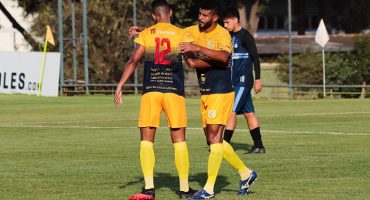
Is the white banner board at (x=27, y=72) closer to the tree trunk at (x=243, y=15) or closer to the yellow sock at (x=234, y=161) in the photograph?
the tree trunk at (x=243, y=15)

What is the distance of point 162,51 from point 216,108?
891 mm

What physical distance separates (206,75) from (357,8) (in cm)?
4630

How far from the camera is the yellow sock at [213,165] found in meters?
12.2

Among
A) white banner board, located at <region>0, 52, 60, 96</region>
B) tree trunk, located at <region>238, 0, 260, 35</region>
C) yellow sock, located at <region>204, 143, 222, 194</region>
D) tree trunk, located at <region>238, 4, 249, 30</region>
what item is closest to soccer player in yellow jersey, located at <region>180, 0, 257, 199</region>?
yellow sock, located at <region>204, 143, 222, 194</region>

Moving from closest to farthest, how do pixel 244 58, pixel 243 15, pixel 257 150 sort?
pixel 244 58 → pixel 257 150 → pixel 243 15

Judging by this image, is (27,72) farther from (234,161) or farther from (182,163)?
(182,163)

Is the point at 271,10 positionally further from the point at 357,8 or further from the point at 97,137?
the point at 97,137

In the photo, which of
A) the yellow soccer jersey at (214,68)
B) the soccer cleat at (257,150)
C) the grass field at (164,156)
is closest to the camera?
the yellow soccer jersey at (214,68)

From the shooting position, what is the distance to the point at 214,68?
12602 mm

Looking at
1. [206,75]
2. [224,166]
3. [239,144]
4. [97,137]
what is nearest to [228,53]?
[206,75]

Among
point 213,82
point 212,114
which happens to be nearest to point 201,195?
point 212,114

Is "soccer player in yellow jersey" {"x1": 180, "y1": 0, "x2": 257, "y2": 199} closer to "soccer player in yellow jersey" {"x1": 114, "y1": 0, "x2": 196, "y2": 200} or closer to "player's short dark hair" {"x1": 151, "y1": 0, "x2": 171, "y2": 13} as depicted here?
"soccer player in yellow jersey" {"x1": 114, "y1": 0, "x2": 196, "y2": 200}

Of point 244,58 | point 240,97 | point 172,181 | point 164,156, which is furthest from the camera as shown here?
point 244,58

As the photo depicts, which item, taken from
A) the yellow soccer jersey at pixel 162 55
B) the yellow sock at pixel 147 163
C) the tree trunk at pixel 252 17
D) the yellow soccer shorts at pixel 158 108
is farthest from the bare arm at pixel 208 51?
the tree trunk at pixel 252 17
